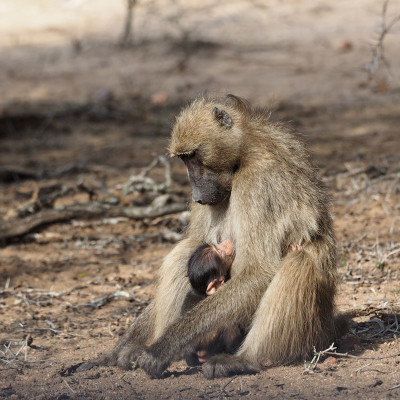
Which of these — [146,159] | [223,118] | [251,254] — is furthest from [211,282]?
[146,159]

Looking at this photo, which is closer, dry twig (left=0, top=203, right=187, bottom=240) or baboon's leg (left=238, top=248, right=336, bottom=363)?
baboon's leg (left=238, top=248, right=336, bottom=363)

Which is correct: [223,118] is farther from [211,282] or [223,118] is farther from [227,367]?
[227,367]

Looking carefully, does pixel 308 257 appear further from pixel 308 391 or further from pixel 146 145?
pixel 146 145

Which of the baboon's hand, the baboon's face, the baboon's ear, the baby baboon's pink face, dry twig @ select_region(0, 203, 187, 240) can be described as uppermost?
the baboon's ear

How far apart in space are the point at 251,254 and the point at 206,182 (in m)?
0.47

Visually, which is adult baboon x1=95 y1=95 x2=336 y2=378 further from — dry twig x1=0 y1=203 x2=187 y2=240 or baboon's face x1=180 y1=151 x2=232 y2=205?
dry twig x1=0 y1=203 x2=187 y2=240

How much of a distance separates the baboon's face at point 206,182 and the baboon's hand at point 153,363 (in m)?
0.82

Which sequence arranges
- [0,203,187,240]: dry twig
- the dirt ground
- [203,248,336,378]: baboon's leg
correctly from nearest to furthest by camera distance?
[203,248,336,378]: baboon's leg
the dirt ground
[0,203,187,240]: dry twig

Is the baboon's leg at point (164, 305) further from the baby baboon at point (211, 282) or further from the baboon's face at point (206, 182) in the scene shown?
the baboon's face at point (206, 182)

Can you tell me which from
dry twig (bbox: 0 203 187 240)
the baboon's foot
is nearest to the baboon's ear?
the baboon's foot

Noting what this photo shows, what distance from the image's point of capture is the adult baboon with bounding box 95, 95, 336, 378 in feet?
11.5

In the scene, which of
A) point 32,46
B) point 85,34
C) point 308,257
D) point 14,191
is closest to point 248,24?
point 85,34

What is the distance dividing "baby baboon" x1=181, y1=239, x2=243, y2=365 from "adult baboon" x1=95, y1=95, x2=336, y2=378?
75 mm

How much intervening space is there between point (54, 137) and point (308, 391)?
687 cm
